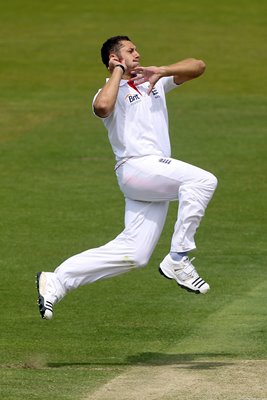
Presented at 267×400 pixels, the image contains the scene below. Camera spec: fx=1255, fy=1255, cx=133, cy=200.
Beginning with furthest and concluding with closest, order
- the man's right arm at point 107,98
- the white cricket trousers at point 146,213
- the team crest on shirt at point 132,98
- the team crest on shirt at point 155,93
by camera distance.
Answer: the team crest on shirt at point 155,93
the team crest on shirt at point 132,98
the white cricket trousers at point 146,213
the man's right arm at point 107,98

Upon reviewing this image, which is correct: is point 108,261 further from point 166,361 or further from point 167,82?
point 167,82

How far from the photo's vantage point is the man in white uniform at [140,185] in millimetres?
12484

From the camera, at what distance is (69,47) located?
34.1m

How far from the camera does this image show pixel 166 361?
1298 centimetres

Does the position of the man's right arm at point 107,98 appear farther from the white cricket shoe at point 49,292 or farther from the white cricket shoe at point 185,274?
the white cricket shoe at point 49,292

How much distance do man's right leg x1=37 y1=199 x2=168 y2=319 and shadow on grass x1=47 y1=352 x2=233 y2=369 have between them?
819mm

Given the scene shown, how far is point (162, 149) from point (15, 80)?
18.9 m

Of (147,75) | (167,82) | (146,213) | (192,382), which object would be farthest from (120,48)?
(192,382)

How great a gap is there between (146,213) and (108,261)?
25.0 inches

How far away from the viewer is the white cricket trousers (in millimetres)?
12469

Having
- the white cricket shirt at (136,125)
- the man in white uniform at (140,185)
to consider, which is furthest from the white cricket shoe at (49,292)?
the white cricket shirt at (136,125)

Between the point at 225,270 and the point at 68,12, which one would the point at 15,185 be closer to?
the point at 225,270

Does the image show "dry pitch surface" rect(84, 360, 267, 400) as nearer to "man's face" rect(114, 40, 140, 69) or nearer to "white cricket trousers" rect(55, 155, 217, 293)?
"white cricket trousers" rect(55, 155, 217, 293)

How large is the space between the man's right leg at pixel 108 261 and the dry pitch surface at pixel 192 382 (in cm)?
103
